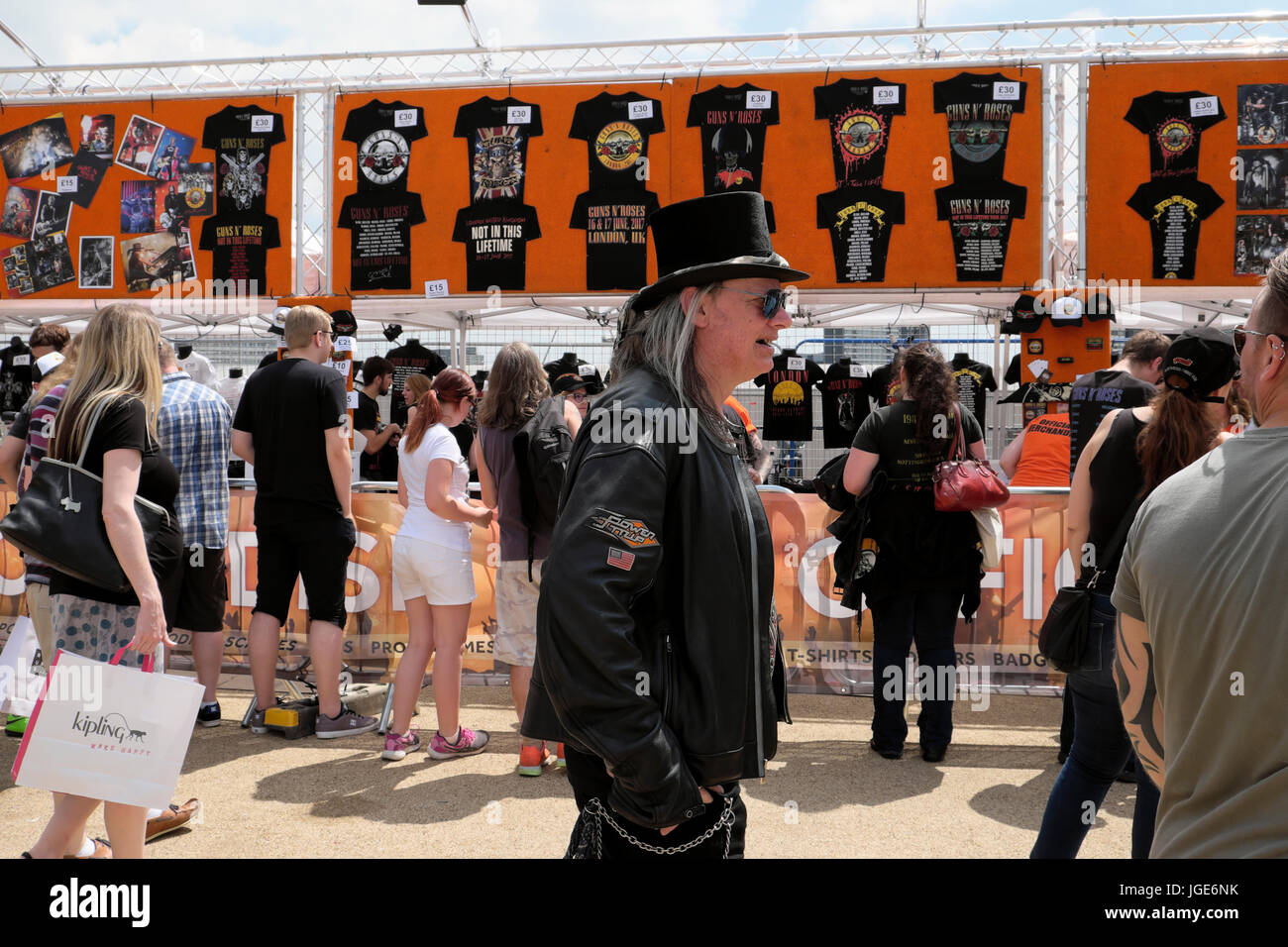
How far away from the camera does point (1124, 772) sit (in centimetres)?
471

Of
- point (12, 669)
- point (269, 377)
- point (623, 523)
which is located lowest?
point (12, 669)

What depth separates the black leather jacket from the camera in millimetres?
1637

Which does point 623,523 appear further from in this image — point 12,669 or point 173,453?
point 12,669

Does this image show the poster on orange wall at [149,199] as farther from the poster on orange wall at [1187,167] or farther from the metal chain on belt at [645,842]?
the metal chain on belt at [645,842]

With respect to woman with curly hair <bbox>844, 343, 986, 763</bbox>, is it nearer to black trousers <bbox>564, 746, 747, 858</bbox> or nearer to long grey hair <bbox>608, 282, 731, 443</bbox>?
long grey hair <bbox>608, 282, 731, 443</bbox>

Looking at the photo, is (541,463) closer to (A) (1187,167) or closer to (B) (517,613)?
(B) (517,613)

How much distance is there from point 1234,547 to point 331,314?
24.4 feet

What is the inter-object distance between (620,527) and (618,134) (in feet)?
21.8

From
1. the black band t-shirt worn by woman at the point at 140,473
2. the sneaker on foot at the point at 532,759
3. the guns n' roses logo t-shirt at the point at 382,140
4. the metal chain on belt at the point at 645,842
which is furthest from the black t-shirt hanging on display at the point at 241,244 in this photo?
the metal chain on belt at the point at 645,842

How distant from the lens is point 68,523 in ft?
9.80

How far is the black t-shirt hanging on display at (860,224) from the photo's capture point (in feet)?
24.7

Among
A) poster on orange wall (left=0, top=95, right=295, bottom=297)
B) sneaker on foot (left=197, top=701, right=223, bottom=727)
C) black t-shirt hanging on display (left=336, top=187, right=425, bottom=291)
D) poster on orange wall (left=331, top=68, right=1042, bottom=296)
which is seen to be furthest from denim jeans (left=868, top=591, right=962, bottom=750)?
poster on orange wall (left=0, top=95, right=295, bottom=297)

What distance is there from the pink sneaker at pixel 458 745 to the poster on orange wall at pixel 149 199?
4.65 metres
